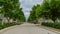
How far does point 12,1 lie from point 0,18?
22.9m

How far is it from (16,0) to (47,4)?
563 inches

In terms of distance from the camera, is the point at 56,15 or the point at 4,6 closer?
the point at 56,15

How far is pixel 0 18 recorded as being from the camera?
7619 centimetres

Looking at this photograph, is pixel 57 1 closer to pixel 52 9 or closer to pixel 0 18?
pixel 52 9

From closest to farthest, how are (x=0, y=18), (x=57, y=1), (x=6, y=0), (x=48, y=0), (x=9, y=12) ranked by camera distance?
(x=57, y=1)
(x=48, y=0)
(x=6, y=0)
(x=9, y=12)
(x=0, y=18)

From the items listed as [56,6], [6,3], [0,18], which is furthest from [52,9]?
[0,18]

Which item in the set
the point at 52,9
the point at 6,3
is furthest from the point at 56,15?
the point at 6,3

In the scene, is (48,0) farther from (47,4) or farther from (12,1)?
(12,1)

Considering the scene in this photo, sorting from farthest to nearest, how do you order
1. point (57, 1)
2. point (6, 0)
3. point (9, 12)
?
point (9, 12) < point (6, 0) < point (57, 1)

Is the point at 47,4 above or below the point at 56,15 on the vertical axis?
above

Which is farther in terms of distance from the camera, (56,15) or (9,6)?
(9,6)

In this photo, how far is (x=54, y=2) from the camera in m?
43.0

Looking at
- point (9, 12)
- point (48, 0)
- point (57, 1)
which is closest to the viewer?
point (57, 1)

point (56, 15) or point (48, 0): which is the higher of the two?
point (48, 0)
